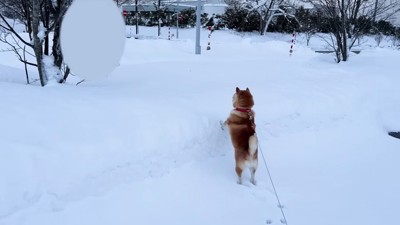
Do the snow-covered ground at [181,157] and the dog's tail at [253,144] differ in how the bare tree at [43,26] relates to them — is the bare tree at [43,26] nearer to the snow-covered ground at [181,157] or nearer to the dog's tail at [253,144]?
the snow-covered ground at [181,157]

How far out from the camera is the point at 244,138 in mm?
3514

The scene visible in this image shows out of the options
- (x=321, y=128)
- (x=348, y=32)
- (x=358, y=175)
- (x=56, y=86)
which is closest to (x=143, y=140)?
(x=56, y=86)

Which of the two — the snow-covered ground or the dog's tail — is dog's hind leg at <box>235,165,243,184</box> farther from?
the dog's tail

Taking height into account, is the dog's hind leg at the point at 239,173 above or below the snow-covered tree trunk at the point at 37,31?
below

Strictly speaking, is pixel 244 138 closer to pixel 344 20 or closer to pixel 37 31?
pixel 37 31

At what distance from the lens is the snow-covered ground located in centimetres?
279

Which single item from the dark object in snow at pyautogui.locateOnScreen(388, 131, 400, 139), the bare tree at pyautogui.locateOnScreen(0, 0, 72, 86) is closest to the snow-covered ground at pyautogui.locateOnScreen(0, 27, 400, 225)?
the dark object in snow at pyautogui.locateOnScreen(388, 131, 400, 139)

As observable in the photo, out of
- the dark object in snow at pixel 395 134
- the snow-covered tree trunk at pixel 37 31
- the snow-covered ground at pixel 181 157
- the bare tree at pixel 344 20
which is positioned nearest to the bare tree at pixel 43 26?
the snow-covered tree trunk at pixel 37 31

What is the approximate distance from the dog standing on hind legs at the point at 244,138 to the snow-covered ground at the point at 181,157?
0.28 m

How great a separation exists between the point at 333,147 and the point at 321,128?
527mm

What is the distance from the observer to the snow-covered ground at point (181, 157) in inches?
110

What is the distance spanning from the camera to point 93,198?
291cm

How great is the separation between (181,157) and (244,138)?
0.76m

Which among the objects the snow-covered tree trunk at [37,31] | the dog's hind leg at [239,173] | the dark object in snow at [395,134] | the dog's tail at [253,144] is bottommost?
the dark object in snow at [395,134]
